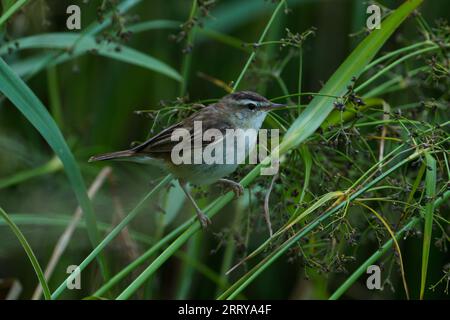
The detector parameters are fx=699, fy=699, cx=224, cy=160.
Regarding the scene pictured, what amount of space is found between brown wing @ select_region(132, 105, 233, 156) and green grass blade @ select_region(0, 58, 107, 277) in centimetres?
39

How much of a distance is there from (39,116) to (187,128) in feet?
2.32

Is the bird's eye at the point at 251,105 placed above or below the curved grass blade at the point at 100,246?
above

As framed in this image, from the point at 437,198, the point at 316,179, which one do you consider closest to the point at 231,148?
the point at 316,179

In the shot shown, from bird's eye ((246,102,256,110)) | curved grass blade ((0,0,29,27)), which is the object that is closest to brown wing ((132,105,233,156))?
bird's eye ((246,102,256,110))

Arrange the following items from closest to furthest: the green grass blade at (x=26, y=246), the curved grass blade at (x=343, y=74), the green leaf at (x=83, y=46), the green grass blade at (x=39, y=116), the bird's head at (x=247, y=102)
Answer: the green grass blade at (x=26, y=246)
the green grass blade at (x=39, y=116)
the curved grass blade at (x=343, y=74)
the bird's head at (x=247, y=102)
the green leaf at (x=83, y=46)

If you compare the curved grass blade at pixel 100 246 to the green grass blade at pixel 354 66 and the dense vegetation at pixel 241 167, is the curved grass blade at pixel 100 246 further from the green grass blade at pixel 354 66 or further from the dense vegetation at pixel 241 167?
the green grass blade at pixel 354 66

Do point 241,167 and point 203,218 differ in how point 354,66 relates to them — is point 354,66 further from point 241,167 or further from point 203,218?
Result: point 203,218

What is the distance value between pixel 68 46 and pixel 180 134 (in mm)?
831

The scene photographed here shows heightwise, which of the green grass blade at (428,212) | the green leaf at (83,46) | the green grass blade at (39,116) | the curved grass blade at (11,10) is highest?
the green leaf at (83,46)

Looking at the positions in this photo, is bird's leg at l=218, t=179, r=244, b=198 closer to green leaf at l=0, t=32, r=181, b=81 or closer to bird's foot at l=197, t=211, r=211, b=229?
bird's foot at l=197, t=211, r=211, b=229

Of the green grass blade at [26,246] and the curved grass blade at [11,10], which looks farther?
the curved grass blade at [11,10]

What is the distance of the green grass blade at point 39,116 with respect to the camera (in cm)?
257

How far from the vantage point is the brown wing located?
120 inches

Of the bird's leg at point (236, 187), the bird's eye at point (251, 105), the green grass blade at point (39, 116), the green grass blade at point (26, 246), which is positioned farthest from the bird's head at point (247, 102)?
the green grass blade at point (26, 246)
